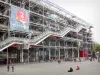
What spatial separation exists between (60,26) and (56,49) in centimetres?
586

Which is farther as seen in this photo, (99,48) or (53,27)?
(99,48)

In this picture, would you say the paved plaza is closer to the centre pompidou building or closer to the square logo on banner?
the centre pompidou building

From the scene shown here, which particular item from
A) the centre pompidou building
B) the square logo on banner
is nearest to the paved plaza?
the centre pompidou building

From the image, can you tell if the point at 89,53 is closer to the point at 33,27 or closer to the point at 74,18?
the point at 74,18

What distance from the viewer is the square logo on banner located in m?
26.0

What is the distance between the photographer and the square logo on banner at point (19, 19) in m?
26.0

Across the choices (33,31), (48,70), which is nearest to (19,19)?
(33,31)

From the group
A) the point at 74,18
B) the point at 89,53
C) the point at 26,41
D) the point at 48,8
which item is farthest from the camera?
the point at 89,53

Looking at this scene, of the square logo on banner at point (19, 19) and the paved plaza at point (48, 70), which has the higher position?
the square logo on banner at point (19, 19)

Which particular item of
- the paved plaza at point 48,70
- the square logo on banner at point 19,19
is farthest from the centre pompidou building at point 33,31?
the paved plaza at point 48,70

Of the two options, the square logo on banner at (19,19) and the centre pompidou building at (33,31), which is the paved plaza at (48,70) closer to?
the centre pompidou building at (33,31)

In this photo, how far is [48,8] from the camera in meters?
35.5

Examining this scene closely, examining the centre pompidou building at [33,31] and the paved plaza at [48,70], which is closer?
the paved plaza at [48,70]

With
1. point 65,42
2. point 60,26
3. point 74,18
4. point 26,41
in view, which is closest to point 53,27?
point 60,26
